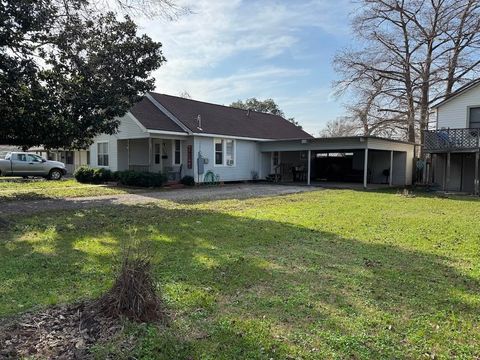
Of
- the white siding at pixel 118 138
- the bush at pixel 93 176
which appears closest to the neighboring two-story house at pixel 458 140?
the white siding at pixel 118 138

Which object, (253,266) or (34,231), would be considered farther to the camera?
(34,231)

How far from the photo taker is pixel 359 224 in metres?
8.96

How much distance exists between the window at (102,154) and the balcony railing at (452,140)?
1749 cm

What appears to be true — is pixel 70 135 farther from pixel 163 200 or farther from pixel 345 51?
pixel 345 51

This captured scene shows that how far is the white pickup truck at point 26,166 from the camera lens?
22.8 meters

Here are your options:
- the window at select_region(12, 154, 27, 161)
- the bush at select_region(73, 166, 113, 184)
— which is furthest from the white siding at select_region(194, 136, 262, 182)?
the window at select_region(12, 154, 27, 161)

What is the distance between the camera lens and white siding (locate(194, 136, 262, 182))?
19862mm

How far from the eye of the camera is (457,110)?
64.2ft

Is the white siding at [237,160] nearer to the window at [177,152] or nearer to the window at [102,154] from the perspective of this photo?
the window at [177,152]

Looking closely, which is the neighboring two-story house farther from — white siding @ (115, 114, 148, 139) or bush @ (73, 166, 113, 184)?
bush @ (73, 166, 113, 184)

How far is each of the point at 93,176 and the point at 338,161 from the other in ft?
54.3

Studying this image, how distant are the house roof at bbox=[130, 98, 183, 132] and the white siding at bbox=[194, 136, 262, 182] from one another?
1.53m

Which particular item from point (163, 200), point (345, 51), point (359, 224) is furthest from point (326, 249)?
point (345, 51)

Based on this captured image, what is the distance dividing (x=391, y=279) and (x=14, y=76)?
35.7 ft
